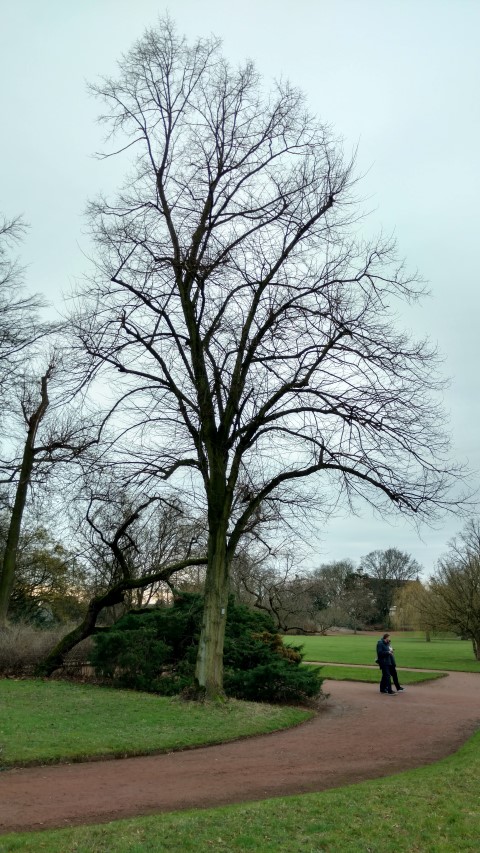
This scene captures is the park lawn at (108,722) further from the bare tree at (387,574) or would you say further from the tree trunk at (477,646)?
the bare tree at (387,574)

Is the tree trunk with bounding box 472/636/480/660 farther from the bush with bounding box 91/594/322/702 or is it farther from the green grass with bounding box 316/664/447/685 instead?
the bush with bounding box 91/594/322/702

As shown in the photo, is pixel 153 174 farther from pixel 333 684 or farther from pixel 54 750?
pixel 333 684

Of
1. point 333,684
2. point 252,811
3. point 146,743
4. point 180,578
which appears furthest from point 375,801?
point 180,578

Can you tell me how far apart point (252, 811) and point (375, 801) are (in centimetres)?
149

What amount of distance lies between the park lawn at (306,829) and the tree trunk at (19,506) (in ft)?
59.7

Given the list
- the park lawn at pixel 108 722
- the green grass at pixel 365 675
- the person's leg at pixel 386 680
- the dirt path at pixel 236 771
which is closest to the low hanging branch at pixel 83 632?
the park lawn at pixel 108 722

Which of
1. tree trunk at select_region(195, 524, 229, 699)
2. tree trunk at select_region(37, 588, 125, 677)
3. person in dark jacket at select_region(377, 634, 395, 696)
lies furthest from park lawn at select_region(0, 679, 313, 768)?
person in dark jacket at select_region(377, 634, 395, 696)

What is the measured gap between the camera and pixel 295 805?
8.24m

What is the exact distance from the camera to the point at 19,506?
2606 centimetres

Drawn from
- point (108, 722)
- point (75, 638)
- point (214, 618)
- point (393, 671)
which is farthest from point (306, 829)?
point (393, 671)

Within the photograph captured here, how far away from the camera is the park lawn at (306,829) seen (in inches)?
266

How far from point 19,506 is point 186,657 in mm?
9291

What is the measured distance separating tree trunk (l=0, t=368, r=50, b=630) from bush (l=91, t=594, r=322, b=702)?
225 inches

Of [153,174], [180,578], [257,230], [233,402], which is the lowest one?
[180,578]
